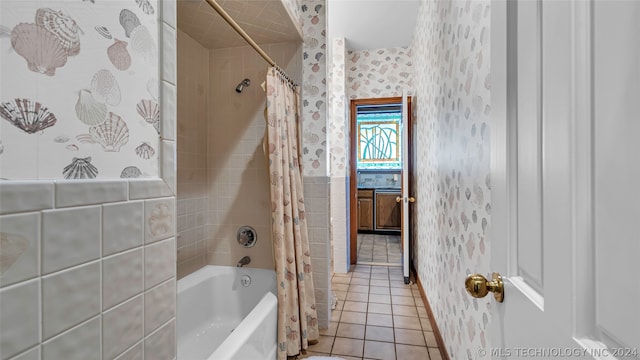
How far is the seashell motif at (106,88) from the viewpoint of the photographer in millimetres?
527

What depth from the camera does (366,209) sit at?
5180 millimetres

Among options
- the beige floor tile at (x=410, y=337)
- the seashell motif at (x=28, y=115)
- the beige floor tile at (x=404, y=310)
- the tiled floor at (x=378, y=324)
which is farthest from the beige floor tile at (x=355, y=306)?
the seashell motif at (x=28, y=115)

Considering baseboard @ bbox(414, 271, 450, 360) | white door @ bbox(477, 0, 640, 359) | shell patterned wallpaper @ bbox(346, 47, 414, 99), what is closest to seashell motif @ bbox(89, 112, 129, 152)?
white door @ bbox(477, 0, 640, 359)

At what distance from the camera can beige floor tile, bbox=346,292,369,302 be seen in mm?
2527

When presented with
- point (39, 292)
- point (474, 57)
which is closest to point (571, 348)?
point (39, 292)

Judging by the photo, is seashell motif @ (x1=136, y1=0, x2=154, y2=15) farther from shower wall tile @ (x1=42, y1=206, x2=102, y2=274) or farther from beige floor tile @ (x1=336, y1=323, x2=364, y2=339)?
beige floor tile @ (x1=336, y1=323, x2=364, y2=339)

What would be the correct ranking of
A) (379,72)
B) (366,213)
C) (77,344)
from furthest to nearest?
(366,213), (379,72), (77,344)

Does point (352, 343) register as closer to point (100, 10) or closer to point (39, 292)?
point (39, 292)

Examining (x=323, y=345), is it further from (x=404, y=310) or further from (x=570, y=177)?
(x=570, y=177)

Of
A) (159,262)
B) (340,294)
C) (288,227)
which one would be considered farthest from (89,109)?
(340,294)

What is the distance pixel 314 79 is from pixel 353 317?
6.10ft

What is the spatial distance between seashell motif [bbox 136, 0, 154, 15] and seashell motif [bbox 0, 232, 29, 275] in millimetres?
521

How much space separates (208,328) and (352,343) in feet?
3.22

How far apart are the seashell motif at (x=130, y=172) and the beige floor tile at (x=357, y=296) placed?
231 cm
